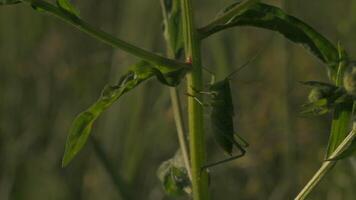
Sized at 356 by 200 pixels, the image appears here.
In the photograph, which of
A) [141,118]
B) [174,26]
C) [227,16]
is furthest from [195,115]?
[141,118]

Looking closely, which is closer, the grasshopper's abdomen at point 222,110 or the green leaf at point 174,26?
the grasshopper's abdomen at point 222,110

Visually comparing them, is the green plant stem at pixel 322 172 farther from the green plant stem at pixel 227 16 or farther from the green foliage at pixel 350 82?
the green plant stem at pixel 227 16

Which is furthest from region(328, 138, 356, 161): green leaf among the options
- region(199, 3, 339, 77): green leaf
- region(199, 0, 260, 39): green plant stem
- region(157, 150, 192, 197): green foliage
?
region(157, 150, 192, 197): green foliage

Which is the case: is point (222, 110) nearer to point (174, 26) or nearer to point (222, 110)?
point (222, 110)

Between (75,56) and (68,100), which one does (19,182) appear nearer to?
(68,100)

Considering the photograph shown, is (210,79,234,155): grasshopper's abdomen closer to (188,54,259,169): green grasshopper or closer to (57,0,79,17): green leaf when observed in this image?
(188,54,259,169): green grasshopper

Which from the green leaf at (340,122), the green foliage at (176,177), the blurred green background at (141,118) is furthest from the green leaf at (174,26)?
the blurred green background at (141,118)
